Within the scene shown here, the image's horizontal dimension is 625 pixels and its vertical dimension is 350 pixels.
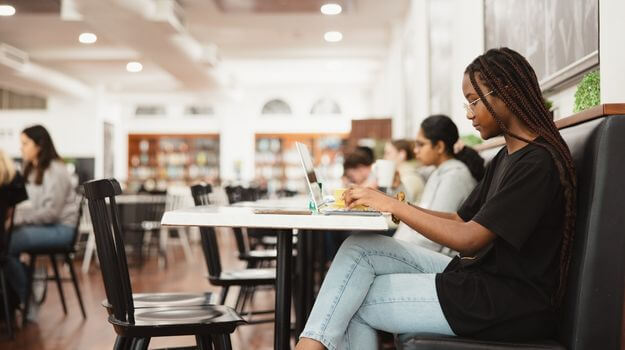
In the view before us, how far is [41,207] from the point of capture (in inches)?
187

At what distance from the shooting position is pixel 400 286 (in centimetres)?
181

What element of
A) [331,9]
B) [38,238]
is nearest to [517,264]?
[38,238]

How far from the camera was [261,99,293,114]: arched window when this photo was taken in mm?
16750

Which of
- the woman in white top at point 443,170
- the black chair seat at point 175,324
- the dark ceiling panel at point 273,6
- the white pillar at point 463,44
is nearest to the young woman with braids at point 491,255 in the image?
the black chair seat at point 175,324

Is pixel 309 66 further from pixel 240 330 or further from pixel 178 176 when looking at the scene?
pixel 240 330

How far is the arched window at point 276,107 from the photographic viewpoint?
659 inches

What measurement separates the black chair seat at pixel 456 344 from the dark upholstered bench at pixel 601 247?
19mm

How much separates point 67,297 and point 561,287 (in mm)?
4785

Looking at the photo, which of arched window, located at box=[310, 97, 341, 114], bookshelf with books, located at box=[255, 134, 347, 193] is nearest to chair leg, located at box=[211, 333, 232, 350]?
bookshelf with books, located at box=[255, 134, 347, 193]

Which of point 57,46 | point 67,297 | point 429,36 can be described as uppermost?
point 57,46

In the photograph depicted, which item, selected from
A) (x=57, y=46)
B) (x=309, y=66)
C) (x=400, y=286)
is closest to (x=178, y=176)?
(x=309, y=66)

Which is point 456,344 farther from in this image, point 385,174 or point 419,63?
point 419,63

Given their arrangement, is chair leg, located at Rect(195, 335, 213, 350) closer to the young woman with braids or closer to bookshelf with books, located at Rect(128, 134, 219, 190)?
the young woman with braids

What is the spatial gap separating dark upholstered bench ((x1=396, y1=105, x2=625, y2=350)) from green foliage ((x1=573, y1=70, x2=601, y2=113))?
64 centimetres
